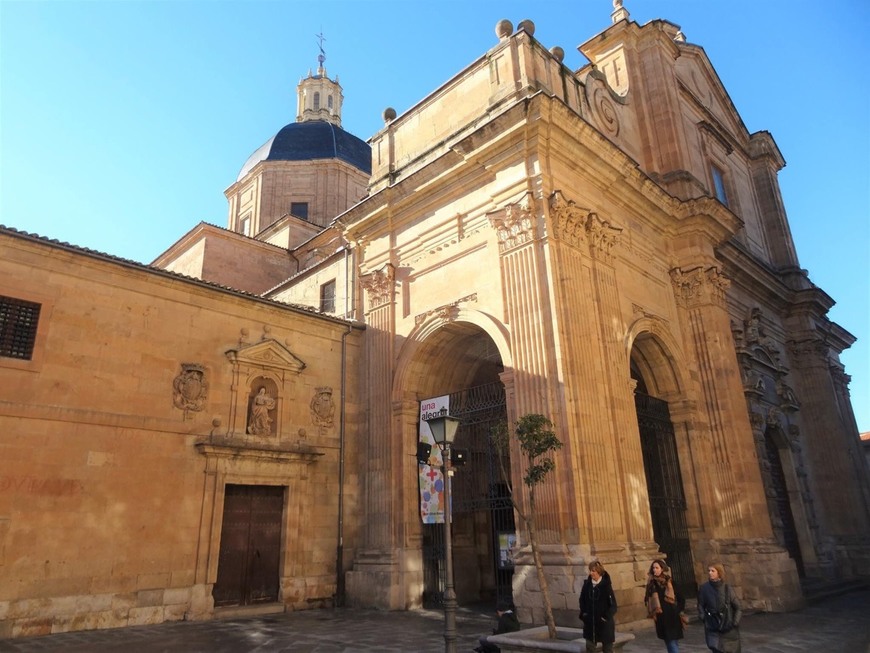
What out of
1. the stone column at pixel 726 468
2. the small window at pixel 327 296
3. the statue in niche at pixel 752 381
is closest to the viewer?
the stone column at pixel 726 468

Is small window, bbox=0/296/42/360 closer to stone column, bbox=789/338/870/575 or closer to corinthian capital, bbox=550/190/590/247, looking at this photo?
corinthian capital, bbox=550/190/590/247

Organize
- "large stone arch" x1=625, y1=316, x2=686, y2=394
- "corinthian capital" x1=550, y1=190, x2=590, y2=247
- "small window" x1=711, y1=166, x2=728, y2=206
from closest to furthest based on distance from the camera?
"corinthian capital" x1=550, y1=190, x2=590, y2=247 → "large stone arch" x1=625, y1=316, x2=686, y2=394 → "small window" x1=711, y1=166, x2=728, y2=206

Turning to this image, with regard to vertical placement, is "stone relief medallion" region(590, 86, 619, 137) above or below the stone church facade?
above

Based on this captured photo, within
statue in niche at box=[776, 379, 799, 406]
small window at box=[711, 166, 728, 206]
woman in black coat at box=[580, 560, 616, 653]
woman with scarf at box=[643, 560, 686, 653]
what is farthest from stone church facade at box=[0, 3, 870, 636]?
woman in black coat at box=[580, 560, 616, 653]

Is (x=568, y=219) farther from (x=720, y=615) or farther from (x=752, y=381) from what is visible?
(x=752, y=381)

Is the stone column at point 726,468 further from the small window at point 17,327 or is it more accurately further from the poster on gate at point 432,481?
the small window at point 17,327

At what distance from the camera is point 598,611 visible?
7.17m

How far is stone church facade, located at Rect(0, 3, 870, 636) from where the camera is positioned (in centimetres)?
1080

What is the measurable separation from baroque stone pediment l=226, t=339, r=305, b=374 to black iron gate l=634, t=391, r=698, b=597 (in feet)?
27.5

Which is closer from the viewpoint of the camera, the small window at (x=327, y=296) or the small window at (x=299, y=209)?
the small window at (x=327, y=296)

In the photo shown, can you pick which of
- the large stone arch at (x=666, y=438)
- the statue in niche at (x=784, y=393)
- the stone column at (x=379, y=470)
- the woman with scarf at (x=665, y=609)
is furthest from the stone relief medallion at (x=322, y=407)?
the statue in niche at (x=784, y=393)

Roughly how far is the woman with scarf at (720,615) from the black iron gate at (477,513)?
6.20m

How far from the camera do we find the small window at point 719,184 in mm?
21472

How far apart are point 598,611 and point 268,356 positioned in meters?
9.32
